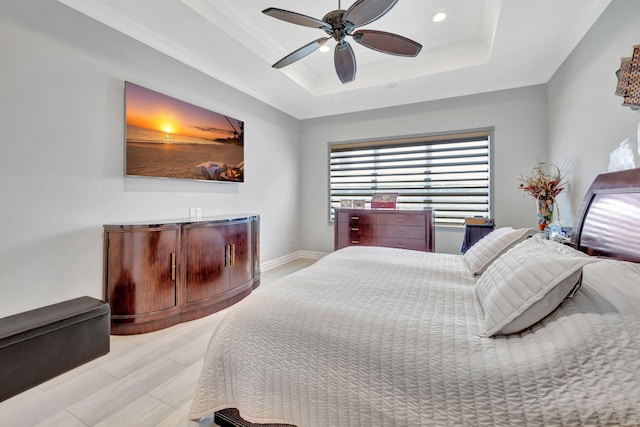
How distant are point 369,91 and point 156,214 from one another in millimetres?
3324

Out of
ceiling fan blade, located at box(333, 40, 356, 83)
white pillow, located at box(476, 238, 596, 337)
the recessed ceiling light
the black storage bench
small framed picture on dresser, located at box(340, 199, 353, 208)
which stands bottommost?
the black storage bench

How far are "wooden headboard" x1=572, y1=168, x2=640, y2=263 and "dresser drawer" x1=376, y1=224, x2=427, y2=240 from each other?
2024mm

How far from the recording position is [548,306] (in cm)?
98

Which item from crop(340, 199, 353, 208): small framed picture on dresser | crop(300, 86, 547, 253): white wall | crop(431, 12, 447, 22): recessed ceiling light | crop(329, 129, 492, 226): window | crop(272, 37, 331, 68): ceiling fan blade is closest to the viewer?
crop(272, 37, 331, 68): ceiling fan blade

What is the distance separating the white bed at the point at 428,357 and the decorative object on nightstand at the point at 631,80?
0.65 m

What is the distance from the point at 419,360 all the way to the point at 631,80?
2301 millimetres

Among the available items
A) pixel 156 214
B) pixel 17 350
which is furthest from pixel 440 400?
pixel 156 214

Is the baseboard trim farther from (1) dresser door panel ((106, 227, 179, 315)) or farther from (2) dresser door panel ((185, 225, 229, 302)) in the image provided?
(1) dresser door panel ((106, 227, 179, 315))

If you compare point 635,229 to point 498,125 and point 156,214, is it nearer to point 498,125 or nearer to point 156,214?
point 498,125

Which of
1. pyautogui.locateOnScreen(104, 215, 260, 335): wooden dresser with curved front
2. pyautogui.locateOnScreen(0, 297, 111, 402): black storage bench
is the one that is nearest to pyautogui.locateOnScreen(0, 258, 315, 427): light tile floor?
pyautogui.locateOnScreen(0, 297, 111, 402): black storage bench

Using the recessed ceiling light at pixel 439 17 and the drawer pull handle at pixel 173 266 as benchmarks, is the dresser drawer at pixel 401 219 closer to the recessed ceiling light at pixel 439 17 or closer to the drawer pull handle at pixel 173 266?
the recessed ceiling light at pixel 439 17

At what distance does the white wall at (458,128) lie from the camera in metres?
3.89

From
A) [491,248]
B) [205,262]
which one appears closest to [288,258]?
[205,262]

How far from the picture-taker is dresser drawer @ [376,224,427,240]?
3988mm
